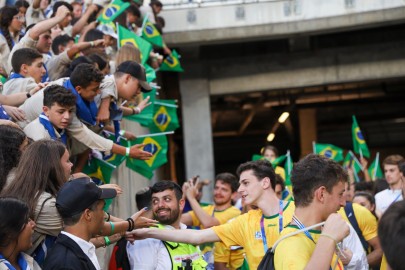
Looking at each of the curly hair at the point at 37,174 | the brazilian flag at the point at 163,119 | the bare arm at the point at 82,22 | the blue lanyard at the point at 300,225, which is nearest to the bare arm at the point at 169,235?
the curly hair at the point at 37,174

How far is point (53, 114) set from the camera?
7.82m

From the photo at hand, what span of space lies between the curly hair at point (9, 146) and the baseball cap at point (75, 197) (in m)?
0.77

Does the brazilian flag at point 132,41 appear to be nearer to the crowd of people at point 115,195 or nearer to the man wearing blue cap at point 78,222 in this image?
the crowd of people at point 115,195

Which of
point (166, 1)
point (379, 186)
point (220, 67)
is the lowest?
point (379, 186)

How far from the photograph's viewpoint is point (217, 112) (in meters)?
31.4

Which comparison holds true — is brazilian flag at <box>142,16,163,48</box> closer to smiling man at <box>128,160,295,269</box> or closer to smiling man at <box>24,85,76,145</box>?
smiling man at <box>24,85,76,145</box>

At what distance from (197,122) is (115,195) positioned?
1873 cm

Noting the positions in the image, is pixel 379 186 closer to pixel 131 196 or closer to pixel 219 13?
pixel 131 196

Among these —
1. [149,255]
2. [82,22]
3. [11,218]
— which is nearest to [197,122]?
[82,22]

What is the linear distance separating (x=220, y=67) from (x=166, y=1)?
2987 mm

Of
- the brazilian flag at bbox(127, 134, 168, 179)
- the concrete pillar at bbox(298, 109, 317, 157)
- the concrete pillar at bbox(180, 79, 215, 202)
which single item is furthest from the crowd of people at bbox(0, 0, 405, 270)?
the concrete pillar at bbox(298, 109, 317, 157)

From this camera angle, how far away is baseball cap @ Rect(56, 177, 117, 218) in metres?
5.69

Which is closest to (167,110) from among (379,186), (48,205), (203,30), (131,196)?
(131,196)

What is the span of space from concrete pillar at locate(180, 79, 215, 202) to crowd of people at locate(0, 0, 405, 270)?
37.9 ft
